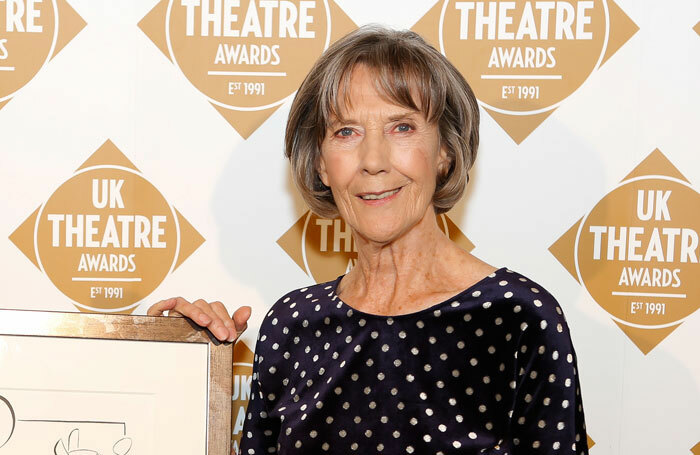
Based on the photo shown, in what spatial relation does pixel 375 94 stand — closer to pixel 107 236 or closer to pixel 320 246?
pixel 320 246

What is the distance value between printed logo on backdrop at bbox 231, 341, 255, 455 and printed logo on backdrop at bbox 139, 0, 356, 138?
A: 515 mm

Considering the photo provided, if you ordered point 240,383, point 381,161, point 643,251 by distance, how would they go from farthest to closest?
point 240,383 → point 643,251 → point 381,161

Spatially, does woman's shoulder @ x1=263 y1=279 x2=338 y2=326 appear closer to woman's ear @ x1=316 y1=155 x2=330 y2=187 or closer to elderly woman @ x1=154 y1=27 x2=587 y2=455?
elderly woman @ x1=154 y1=27 x2=587 y2=455

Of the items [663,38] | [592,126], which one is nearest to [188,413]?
[592,126]

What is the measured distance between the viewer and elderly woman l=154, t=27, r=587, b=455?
3.62ft

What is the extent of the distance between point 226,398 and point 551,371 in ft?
1.75

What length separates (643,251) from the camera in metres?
1.60

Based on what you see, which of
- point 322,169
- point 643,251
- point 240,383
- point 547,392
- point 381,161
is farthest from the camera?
point 240,383

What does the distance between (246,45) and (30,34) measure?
50 centimetres

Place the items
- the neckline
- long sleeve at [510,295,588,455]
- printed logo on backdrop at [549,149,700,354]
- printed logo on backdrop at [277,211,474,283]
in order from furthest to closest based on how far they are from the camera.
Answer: printed logo on backdrop at [277,211,474,283] → printed logo on backdrop at [549,149,700,354] → the neckline → long sleeve at [510,295,588,455]

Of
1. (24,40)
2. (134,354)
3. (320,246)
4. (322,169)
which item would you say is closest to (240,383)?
(320,246)

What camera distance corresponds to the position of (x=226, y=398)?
48.6 inches

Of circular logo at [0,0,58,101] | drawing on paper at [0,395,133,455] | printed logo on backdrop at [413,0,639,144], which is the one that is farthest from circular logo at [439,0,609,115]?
drawing on paper at [0,395,133,455]

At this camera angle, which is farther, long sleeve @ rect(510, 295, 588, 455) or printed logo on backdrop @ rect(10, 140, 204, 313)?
printed logo on backdrop @ rect(10, 140, 204, 313)
